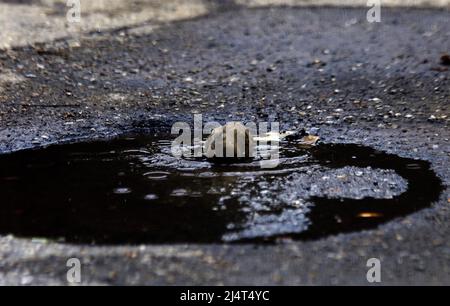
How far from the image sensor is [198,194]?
346 centimetres

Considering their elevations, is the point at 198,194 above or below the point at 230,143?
below

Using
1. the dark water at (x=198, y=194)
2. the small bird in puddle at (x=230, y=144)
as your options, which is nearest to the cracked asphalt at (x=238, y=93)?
the dark water at (x=198, y=194)

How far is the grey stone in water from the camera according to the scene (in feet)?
12.9

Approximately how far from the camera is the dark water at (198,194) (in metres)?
3.10

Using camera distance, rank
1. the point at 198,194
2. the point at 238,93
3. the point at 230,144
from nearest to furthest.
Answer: the point at 198,194, the point at 230,144, the point at 238,93

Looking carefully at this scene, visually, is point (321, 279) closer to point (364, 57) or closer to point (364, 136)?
point (364, 136)

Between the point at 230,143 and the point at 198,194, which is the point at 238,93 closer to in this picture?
the point at 230,143

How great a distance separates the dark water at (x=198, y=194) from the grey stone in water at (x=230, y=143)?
89mm

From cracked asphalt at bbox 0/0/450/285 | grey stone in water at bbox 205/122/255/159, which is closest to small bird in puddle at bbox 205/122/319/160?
grey stone in water at bbox 205/122/255/159

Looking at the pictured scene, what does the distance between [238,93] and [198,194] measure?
2.28m

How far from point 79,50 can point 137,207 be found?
3.58 meters

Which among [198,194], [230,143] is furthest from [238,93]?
[198,194]

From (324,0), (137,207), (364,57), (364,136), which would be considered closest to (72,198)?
(137,207)

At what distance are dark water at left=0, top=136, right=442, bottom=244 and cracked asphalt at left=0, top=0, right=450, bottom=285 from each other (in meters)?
0.11
